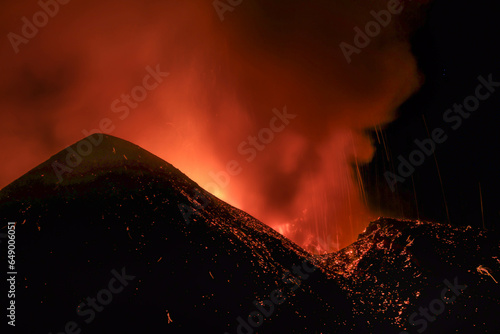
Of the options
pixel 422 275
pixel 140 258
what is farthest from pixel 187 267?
pixel 422 275

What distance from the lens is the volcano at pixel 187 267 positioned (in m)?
8.59

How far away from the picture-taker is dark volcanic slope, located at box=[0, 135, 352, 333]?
838 cm

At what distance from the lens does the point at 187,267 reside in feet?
33.3

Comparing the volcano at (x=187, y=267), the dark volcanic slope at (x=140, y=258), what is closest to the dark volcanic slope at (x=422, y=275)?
the volcano at (x=187, y=267)

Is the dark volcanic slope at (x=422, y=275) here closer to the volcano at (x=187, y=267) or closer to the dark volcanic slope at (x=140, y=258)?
the volcano at (x=187, y=267)

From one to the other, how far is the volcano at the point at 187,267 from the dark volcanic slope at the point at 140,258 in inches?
1.6

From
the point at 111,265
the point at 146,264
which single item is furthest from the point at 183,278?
the point at 111,265

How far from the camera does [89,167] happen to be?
1347cm

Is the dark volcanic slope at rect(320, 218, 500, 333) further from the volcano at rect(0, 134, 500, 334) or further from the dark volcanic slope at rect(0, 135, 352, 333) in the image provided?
the dark volcanic slope at rect(0, 135, 352, 333)

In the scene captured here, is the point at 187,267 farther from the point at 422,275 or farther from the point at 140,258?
the point at 422,275

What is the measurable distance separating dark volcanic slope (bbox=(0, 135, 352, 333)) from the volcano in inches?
1.6

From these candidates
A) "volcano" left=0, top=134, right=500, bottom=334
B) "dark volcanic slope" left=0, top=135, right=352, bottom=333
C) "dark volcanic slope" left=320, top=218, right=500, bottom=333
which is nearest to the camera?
"dark volcanic slope" left=0, top=135, right=352, bottom=333

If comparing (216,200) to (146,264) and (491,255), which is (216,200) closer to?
(146,264)

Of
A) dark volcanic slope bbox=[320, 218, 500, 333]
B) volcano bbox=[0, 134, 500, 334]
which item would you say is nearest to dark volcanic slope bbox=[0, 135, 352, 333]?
volcano bbox=[0, 134, 500, 334]
